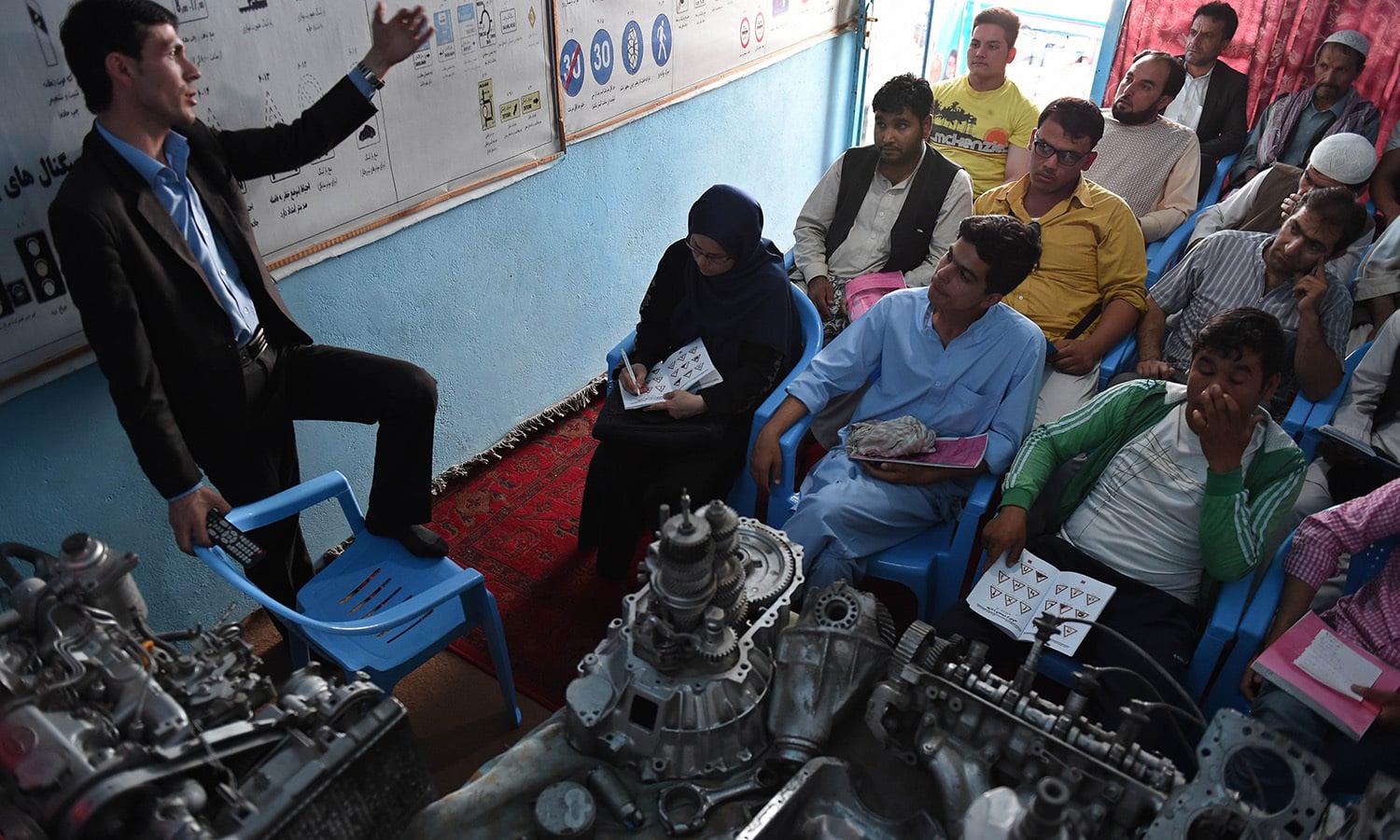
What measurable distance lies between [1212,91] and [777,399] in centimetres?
365

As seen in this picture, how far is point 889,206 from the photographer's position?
3.79 m

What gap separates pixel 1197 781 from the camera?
134cm

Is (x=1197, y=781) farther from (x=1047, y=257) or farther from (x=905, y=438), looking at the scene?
(x=1047, y=257)

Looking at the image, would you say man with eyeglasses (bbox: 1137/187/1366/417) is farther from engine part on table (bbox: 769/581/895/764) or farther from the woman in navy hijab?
engine part on table (bbox: 769/581/895/764)

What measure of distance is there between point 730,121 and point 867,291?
166 centimetres

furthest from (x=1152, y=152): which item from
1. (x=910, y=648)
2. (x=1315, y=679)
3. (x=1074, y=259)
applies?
(x=910, y=648)

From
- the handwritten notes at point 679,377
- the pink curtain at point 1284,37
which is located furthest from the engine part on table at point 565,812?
the pink curtain at point 1284,37

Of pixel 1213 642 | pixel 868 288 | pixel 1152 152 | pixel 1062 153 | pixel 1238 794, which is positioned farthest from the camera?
pixel 1152 152

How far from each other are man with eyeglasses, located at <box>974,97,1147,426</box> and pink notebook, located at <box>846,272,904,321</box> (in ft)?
1.58

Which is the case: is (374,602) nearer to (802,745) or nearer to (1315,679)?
(802,745)

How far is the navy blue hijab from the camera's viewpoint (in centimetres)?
292

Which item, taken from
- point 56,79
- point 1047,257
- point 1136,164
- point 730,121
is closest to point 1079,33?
point 1136,164

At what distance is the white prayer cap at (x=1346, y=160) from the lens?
3662 mm

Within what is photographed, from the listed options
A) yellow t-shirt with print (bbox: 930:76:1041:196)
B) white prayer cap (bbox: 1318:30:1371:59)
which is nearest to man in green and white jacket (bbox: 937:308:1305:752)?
yellow t-shirt with print (bbox: 930:76:1041:196)
